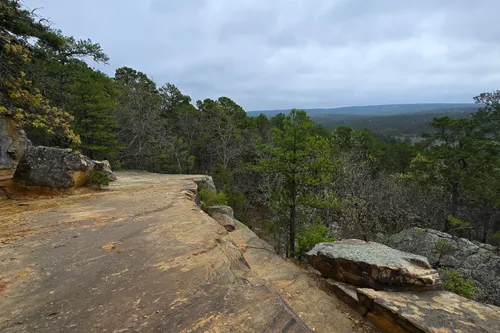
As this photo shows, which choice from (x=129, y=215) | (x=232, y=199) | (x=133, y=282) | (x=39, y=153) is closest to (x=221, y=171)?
(x=232, y=199)

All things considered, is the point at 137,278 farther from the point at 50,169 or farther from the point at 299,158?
the point at 299,158

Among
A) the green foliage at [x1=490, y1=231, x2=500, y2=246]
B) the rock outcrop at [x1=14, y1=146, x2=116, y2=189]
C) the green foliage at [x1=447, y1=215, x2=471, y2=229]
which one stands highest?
the rock outcrop at [x1=14, y1=146, x2=116, y2=189]

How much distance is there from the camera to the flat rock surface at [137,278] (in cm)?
317

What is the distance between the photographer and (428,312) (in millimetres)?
5301

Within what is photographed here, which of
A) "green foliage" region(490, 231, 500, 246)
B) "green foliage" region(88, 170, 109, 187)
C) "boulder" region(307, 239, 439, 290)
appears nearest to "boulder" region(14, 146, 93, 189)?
"green foliage" region(88, 170, 109, 187)

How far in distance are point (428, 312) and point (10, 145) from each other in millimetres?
13635

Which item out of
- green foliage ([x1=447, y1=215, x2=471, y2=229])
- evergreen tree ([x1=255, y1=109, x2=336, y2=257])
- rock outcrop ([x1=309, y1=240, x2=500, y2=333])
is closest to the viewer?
rock outcrop ([x1=309, y1=240, x2=500, y2=333])

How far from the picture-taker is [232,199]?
20.6 meters

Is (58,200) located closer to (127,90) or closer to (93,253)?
(93,253)

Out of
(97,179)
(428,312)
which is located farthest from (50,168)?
(428,312)

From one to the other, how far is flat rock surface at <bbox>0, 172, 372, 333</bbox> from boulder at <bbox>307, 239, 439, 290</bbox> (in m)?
0.69

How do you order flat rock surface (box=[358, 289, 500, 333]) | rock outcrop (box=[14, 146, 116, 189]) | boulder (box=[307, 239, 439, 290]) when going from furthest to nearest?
1. rock outcrop (box=[14, 146, 116, 189])
2. boulder (box=[307, 239, 439, 290])
3. flat rock surface (box=[358, 289, 500, 333])

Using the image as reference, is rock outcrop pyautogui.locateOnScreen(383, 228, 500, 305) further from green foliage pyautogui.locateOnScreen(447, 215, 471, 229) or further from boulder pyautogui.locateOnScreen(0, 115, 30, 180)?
boulder pyautogui.locateOnScreen(0, 115, 30, 180)

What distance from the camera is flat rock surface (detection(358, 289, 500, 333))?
4953 millimetres
